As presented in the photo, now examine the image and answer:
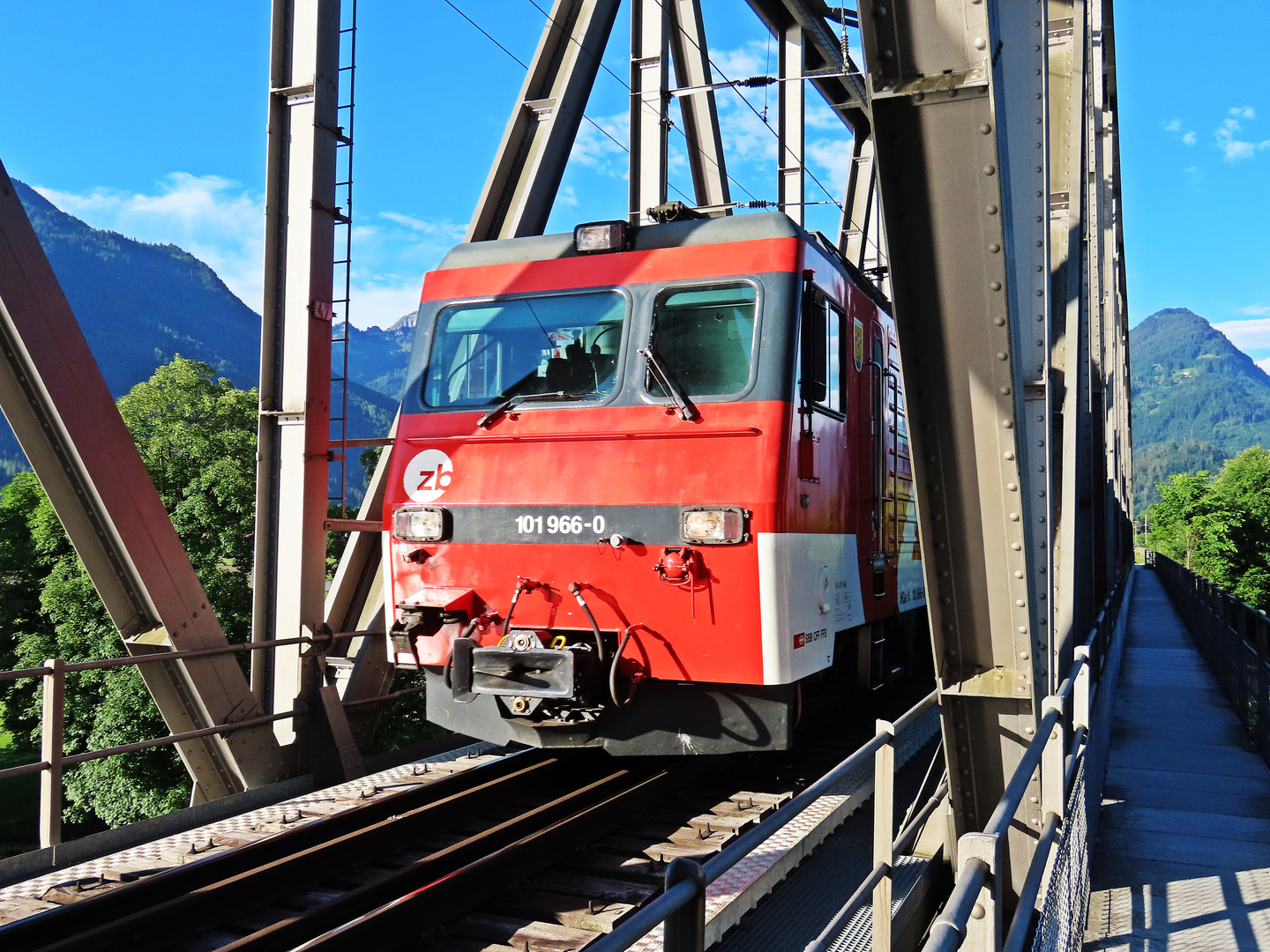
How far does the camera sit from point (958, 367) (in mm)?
3510

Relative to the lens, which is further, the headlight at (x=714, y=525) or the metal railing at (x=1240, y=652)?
the metal railing at (x=1240, y=652)

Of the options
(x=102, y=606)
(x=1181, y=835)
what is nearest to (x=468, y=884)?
(x=1181, y=835)

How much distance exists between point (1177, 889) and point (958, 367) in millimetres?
3395

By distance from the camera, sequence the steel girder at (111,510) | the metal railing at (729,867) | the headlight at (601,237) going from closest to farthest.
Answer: the metal railing at (729,867) → the steel girder at (111,510) → the headlight at (601,237)

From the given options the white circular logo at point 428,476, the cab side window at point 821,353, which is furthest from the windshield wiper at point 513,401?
the cab side window at point 821,353

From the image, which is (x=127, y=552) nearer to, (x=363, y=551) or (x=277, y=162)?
(x=363, y=551)

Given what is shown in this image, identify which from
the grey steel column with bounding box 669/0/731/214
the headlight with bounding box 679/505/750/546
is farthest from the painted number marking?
the grey steel column with bounding box 669/0/731/214

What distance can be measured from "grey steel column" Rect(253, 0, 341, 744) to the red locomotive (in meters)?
0.89

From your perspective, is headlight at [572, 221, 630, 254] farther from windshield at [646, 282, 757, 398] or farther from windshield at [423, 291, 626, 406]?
windshield at [646, 282, 757, 398]

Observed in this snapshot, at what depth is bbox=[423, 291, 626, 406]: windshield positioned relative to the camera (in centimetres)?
657

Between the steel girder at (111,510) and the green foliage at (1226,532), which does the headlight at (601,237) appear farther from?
the green foliage at (1226,532)

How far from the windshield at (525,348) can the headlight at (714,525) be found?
1.02 meters

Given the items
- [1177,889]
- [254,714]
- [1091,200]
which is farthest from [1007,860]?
[1091,200]

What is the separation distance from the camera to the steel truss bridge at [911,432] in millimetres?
3158
